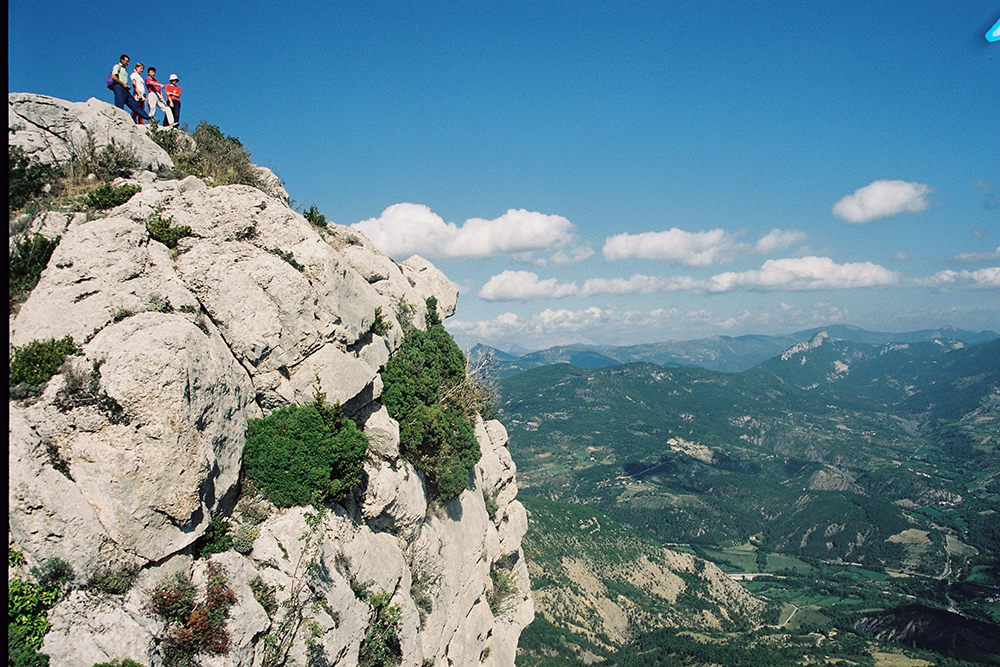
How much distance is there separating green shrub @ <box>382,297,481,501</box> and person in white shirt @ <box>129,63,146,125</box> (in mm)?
17283

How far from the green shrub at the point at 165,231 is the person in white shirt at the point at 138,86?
1057cm

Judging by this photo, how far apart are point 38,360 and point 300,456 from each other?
7294 mm

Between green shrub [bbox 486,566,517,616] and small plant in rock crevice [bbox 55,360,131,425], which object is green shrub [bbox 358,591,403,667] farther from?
green shrub [bbox 486,566,517,616]

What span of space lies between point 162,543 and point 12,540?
2850 millimetres

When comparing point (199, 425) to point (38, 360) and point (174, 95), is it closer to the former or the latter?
point (38, 360)

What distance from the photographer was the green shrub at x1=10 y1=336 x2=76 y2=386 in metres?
12.8

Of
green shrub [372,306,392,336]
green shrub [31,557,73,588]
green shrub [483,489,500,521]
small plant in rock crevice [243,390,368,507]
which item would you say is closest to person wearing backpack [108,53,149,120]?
green shrub [372,306,392,336]

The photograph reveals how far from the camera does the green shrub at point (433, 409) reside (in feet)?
80.1

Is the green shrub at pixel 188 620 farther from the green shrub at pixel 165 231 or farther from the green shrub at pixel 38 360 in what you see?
the green shrub at pixel 165 231

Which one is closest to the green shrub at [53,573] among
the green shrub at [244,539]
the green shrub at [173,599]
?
the green shrub at [173,599]

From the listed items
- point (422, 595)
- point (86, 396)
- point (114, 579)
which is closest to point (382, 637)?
point (422, 595)

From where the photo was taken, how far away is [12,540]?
35.6ft

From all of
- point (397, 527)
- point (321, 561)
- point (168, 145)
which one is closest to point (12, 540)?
point (321, 561)

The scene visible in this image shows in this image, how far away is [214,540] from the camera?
14.3m
